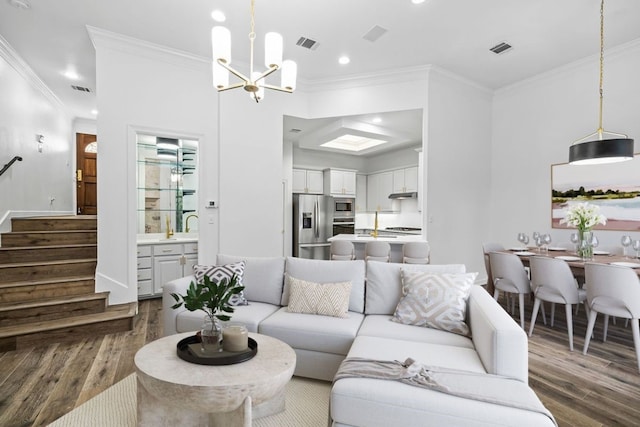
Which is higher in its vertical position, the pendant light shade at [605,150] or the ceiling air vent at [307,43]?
the ceiling air vent at [307,43]

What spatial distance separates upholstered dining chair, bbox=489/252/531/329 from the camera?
3592 millimetres

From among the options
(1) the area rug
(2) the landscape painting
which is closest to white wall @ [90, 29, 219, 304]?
(1) the area rug

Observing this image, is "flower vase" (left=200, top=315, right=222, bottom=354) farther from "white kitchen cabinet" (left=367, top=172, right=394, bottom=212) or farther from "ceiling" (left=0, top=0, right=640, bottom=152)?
"white kitchen cabinet" (left=367, top=172, right=394, bottom=212)

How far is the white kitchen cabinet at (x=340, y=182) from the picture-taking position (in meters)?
7.80

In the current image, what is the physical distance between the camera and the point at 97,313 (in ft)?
12.1

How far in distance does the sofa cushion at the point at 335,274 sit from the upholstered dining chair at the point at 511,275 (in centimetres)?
189

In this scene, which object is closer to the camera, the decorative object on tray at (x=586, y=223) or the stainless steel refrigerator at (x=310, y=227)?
the decorative object on tray at (x=586, y=223)

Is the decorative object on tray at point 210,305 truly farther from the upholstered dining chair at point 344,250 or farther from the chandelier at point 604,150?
the chandelier at point 604,150

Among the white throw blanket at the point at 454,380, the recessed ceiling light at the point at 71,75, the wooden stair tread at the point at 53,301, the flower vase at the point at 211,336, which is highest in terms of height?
the recessed ceiling light at the point at 71,75

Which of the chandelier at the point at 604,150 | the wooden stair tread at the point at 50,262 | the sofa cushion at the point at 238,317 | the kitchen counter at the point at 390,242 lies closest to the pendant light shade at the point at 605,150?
the chandelier at the point at 604,150

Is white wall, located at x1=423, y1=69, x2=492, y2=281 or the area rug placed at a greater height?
white wall, located at x1=423, y1=69, x2=492, y2=281

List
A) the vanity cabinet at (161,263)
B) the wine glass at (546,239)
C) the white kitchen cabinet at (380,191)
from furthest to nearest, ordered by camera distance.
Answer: the white kitchen cabinet at (380,191) → the vanity cabinet at (161,263) → the wine glass at (546,239)

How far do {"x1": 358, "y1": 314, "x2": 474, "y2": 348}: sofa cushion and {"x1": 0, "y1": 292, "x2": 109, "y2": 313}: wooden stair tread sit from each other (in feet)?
10.2

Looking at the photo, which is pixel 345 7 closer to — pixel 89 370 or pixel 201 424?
pixel 201 424
